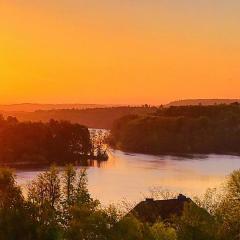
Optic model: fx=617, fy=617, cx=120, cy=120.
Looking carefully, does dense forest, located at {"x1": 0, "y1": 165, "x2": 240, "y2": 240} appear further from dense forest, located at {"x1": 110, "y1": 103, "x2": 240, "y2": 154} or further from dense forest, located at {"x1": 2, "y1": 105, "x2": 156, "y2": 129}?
dense forest, located at {"x1": 2, "y1": 105, "x2": 156, "y2": 129}

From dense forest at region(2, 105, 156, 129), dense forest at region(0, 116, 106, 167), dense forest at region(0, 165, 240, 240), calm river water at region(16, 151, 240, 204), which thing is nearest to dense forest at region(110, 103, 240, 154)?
dense forest at region(0, 116, 106, 167)

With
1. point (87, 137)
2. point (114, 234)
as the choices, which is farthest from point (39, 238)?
point (87, 137)

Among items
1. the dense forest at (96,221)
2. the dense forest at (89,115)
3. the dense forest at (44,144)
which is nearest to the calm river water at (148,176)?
the dense forest at (44,144)

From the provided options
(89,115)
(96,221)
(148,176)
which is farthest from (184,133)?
(96,221)

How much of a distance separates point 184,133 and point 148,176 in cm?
4552

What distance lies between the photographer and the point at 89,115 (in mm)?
182500

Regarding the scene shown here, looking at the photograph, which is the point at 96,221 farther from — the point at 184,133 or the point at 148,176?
the point at 184,133

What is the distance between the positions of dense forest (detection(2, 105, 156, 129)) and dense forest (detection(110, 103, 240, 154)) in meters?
61.1

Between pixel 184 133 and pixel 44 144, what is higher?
pixel 184 133

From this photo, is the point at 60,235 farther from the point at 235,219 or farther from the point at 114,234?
the point at 235,219

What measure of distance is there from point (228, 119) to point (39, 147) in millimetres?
44330

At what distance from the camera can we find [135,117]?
118 m

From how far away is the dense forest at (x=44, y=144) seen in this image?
73.8 metres

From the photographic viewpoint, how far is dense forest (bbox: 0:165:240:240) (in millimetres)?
14219
